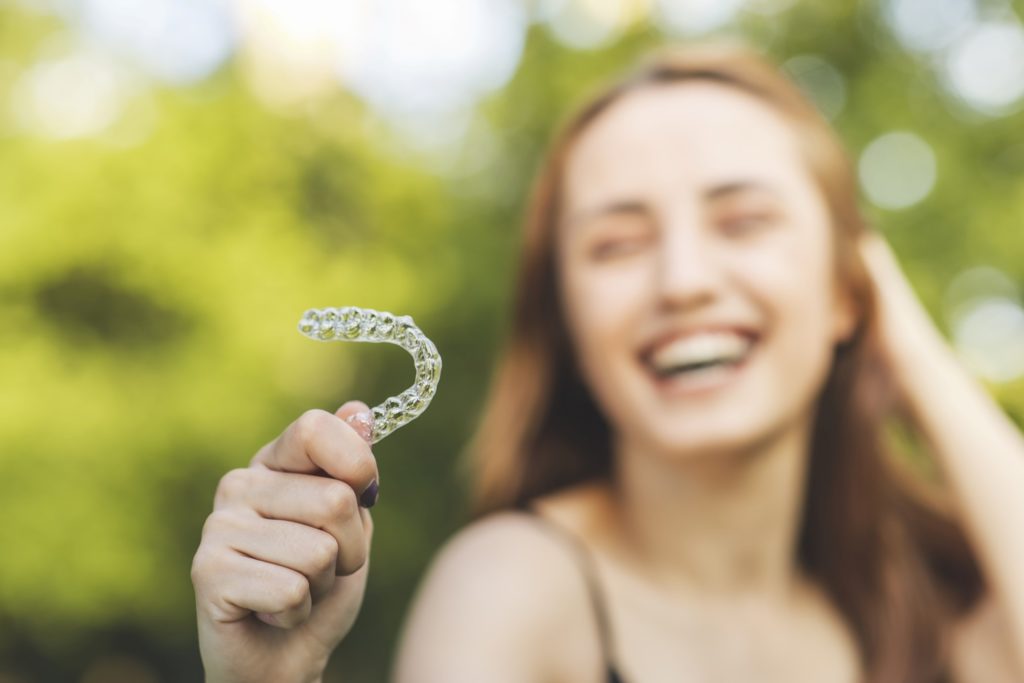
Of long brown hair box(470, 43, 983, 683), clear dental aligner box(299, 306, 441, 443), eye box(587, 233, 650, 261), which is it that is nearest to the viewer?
clear dental aligner box(299, 306, 441, 443)

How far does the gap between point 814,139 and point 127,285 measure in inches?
164

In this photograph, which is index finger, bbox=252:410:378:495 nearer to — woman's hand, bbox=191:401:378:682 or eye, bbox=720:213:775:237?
woman's hand, bbox=191:401:378:682

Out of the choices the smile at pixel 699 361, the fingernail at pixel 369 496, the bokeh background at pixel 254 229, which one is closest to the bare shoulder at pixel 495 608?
the smile at pixel 699 361

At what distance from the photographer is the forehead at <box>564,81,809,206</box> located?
5.83ft

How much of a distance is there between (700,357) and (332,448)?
3.04 feet

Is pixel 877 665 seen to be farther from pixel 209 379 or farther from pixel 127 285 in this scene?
pixel 127 285

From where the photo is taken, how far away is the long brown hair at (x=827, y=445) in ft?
6.69

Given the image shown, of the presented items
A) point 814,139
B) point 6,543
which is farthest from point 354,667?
point 814,139

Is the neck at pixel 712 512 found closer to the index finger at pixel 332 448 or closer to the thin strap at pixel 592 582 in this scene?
the thin strap at pixel 592 582

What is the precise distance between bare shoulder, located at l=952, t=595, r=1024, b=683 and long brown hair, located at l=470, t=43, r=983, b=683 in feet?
0.11

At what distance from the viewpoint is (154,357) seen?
5.07m

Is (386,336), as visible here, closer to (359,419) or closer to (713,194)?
(359,419)

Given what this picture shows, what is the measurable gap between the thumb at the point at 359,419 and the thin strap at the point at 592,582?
0.89 metres

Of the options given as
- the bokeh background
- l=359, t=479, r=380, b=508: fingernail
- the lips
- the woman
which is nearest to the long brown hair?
the woman
